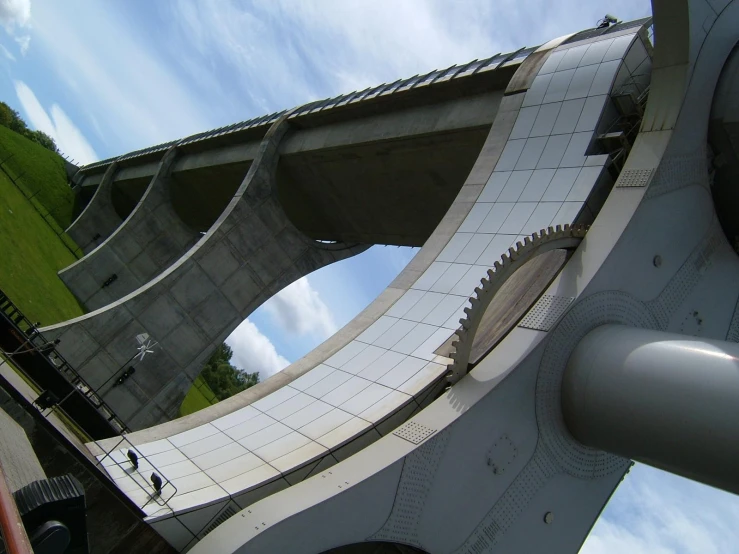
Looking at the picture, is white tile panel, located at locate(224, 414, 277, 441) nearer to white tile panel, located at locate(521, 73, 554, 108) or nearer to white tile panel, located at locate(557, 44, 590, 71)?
white tile panel, located at locate(521, 73, 554, 108)

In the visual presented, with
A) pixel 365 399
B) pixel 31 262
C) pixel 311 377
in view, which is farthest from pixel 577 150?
pixel 31 262

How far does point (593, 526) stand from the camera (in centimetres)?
884

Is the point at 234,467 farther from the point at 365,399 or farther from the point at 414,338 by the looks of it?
the point at 414,338

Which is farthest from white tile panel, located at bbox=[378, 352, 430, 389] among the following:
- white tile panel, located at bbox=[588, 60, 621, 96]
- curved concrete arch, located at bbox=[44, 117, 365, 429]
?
curved concrete arch, located at bbox=[44, 117, 365, 429]

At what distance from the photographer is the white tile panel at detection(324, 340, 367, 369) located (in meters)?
9.21

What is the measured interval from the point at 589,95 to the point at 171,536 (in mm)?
10912

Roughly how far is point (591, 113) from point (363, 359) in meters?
6.93

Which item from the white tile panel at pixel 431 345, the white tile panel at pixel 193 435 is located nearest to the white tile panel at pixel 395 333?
the white tile panel at pixel 431 345

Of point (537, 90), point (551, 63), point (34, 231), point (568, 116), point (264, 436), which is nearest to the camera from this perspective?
point (264, 436)

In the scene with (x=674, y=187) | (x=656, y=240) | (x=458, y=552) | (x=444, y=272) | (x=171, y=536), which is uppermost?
(x=674, y=187)

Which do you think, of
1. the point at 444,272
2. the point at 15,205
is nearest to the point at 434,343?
the point at 444,272

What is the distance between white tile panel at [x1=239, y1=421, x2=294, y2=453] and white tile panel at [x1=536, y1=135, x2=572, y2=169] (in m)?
7.36

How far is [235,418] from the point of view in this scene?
857cm

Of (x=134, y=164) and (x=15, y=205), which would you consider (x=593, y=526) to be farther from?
(x=134, y=164)
